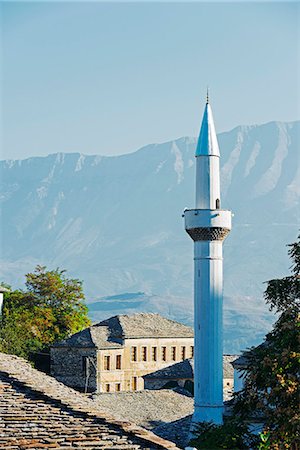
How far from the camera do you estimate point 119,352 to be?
204 feet

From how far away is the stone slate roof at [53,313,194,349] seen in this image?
196 ft

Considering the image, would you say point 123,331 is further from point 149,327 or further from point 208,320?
point 208,320

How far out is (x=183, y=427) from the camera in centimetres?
4412

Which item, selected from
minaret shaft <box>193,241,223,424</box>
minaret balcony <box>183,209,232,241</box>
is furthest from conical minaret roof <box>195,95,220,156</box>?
minaret shaft <box>193,241,223,424</box>

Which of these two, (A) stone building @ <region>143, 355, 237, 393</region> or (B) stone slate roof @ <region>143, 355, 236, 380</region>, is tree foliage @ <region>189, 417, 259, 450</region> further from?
(B) stone slate roof @ <region>143, 355, 236, 380</region>

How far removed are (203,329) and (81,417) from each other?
33219 millimetres

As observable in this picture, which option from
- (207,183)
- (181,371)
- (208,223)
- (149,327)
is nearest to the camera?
(208,223)

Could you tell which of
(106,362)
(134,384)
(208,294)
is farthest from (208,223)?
(134,384)

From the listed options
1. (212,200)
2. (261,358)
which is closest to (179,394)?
(212,200)

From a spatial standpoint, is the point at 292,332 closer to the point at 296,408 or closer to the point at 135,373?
the point at 296,408

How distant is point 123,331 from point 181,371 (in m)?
4.30

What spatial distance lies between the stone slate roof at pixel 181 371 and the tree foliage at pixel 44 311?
5.67 m

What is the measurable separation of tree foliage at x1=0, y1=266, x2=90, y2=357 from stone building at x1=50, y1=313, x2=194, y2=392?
1.69 meters

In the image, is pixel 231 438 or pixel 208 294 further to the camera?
pixel 208 294
